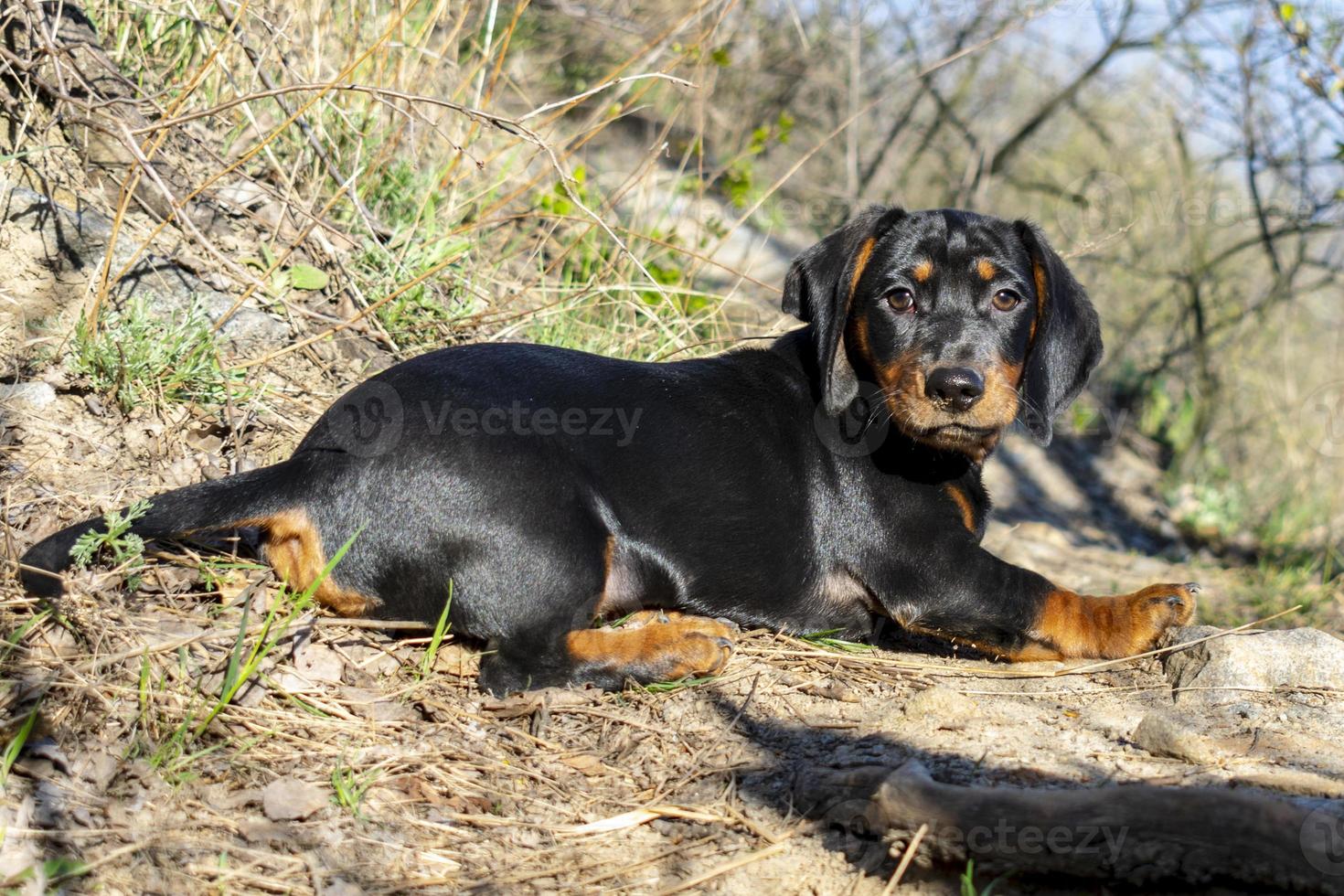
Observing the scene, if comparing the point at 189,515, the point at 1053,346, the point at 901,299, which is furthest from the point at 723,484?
the point at 189,515

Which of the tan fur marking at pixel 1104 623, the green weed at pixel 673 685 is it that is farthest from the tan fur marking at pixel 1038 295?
the green weed at pixel 673 685

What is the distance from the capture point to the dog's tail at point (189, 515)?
8.93 ft

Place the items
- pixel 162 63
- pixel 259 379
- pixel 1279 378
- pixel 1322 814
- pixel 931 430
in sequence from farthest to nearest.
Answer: pixel 1279 378, pixel 162 63, pixel 259 379, pixel 931 430, pixel 1322 814

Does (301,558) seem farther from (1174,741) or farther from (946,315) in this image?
(1174,741)

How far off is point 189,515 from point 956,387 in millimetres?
2103

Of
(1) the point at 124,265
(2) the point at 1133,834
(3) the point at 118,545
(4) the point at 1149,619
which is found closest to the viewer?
(2) the point at 1133,834

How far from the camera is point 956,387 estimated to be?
3174 millimetres

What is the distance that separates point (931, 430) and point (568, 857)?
163 centimetres

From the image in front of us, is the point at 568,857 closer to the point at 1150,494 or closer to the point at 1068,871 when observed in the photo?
the point at 1068,871

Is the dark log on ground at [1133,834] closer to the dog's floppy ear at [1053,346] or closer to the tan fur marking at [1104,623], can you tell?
the tan fur marking at [1104,623]

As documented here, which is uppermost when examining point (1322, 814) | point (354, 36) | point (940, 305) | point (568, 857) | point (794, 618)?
point (354, 36)

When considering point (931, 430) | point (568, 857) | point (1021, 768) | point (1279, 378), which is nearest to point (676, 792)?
point (568, 857)

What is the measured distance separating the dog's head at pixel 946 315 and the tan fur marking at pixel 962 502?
0.42 ft

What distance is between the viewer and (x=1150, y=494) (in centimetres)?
827
